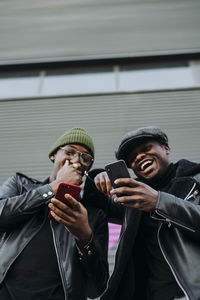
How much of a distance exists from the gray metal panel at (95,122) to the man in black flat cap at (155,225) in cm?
201

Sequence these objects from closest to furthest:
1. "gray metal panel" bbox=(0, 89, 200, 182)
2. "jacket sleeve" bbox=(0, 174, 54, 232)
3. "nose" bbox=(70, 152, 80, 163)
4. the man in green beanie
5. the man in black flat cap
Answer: the man in black flat cap
the man in green beanie
"jacket sleeve" bbox=(0, 174, 54, 232)
"nose" bbox=(70, 152, 80, 163)
"gray metal panel" bbox=(0, 89, 200, 182)

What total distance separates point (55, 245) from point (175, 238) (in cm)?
74

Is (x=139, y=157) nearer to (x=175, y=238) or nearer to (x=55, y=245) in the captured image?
(x=175, y=238)

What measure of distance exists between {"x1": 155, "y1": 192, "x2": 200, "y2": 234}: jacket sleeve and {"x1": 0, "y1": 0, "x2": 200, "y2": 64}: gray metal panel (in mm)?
4683

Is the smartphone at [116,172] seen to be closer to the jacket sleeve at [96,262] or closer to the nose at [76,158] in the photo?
the jacket sleeve at [96,262]

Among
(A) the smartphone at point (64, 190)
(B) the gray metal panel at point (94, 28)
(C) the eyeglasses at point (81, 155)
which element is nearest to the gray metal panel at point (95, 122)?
(B) the gray metal panel at point (94, 28)

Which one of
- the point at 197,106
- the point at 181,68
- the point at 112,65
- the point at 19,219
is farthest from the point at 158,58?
the point at 19,219

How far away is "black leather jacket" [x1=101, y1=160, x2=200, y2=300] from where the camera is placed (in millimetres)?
1472

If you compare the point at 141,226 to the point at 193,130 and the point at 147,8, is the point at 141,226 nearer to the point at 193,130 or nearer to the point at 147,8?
the point at 193,130

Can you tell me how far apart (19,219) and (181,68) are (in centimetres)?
482

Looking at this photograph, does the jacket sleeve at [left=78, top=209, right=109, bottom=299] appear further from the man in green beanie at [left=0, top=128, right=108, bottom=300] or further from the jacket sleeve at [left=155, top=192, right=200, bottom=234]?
the jacket sleeve at [left=155, top=192, right=200, bottom=234]

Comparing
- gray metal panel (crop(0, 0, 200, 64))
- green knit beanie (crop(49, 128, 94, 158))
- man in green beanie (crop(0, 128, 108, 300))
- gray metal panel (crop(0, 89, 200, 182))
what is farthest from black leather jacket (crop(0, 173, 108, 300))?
gray metal panel (crop(0, 0, 200, 64))

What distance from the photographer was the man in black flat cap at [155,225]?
4.82ft

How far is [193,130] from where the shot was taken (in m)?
4.38
